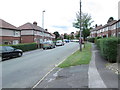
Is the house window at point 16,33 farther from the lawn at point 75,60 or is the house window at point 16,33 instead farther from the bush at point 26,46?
the lawn at point 75,60

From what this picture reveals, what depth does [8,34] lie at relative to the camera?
25547 millimetres

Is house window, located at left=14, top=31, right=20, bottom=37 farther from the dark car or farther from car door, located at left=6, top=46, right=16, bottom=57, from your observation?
car door, located at left=6, top=46, right=16, bottom=57

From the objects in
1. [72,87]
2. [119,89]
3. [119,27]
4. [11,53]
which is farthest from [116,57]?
[119,27]

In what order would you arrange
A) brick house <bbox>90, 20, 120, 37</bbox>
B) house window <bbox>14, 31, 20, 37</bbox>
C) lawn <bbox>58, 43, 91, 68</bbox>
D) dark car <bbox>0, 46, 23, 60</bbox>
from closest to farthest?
lawn <bbox>58, 43, 91, 68</bbox>, dark car <bbox>0, 46, 23, 60</bbox>, house window <bbox>14, 31, 20, 37</bbox>, brick house <bbox>90, 20, 120, 37</bbox>

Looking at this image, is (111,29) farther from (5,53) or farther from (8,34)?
(5,53)

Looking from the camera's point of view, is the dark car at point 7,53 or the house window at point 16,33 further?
the house window at point 16,33

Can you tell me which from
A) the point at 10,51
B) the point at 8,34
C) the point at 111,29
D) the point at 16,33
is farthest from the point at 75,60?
the point at 111,29

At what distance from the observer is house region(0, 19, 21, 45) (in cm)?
2382

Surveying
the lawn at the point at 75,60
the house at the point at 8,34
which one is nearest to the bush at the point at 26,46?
the house at the point at 8,34

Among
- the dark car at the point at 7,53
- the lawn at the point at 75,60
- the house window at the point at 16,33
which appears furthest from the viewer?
the house window at the point at 16,33

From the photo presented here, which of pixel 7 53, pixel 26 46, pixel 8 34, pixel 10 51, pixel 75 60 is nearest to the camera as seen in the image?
pixel 75 60

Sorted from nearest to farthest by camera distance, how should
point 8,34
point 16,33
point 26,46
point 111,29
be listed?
point 26,46 < point 8,34 < point 16,33 < point 111,29

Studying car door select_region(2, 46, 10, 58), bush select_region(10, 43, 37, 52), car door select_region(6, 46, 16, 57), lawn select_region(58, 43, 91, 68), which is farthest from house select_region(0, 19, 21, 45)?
lawn select_region(58, 43, 91, 68)

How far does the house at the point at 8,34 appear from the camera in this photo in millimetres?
23816
